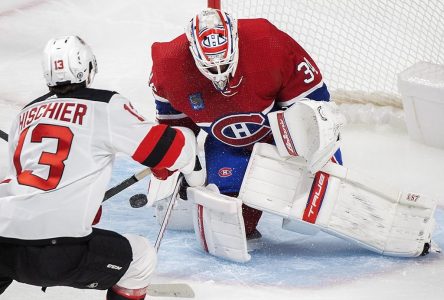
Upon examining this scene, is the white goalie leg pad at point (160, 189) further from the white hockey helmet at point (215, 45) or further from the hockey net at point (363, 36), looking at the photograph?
the hockey net at point (363, 36)

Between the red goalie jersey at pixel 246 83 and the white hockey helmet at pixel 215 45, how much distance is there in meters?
0.10

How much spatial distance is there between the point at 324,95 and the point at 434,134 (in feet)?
3.74

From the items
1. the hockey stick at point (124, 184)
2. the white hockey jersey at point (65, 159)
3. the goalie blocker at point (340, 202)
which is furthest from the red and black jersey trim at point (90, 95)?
the goalie blocker at point (340, 202)

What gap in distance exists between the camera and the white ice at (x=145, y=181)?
2.86 meters

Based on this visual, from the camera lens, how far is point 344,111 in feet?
14.3

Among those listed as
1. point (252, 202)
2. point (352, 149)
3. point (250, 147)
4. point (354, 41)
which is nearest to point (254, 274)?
point (252, 202)

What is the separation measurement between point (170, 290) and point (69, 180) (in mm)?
663

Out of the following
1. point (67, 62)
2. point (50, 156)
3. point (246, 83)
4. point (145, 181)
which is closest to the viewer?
point (50, 156)

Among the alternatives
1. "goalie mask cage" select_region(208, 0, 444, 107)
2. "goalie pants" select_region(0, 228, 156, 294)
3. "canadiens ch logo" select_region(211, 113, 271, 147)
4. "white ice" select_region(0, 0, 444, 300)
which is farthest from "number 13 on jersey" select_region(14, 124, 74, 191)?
"goalie mask cage" select_region(208, 0, 444, 107)

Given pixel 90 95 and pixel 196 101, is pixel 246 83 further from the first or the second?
pixel 90 95

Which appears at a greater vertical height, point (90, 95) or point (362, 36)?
point (90, 95)

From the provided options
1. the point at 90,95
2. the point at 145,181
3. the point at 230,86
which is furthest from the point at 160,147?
the point at 145,181

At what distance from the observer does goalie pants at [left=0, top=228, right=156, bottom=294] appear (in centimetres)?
219

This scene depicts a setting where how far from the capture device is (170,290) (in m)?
2.74
